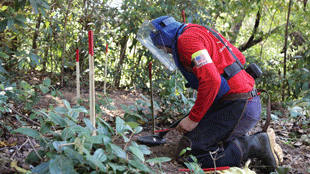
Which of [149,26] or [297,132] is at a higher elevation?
[149,26]

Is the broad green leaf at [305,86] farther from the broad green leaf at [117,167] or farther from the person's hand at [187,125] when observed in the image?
the broad green leaf at [117,167]

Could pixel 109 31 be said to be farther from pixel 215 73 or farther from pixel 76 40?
pixel 215 73

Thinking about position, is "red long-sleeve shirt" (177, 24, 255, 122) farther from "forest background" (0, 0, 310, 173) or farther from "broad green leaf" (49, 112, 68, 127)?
"broad green leaf" (49, 112, 68, 127)

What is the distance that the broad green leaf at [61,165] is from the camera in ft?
3.98

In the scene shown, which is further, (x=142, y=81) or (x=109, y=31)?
(x=142, y=81)

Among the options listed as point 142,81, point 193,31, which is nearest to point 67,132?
point 193,31

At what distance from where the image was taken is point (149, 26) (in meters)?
2.44

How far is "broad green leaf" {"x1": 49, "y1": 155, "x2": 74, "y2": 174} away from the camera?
1212mm

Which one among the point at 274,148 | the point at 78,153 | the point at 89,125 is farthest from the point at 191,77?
the point at 78,153

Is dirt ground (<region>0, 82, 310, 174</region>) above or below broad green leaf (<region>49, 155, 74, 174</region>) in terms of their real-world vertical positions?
below

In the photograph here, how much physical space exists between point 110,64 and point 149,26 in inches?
94.0

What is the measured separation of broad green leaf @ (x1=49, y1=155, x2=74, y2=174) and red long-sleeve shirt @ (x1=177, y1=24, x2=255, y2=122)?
45.2 inches

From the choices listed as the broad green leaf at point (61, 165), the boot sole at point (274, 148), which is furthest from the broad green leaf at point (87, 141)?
the boot sole at point (274, 148)

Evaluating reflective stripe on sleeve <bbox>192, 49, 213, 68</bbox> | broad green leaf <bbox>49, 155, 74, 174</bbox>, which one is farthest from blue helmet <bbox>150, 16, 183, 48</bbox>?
broad green leaf <bbox>49, 155, 74, 174</bbox>
